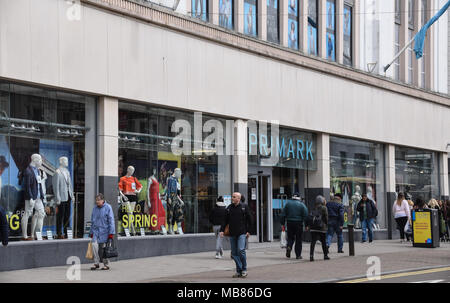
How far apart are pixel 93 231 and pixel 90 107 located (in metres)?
3.86

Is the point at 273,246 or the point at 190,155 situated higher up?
the point at 190,155

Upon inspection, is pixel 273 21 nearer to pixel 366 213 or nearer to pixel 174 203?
pixel 366 213

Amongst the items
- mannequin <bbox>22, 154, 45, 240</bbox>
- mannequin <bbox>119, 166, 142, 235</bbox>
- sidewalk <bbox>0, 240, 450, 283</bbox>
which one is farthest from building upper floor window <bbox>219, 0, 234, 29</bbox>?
mannequin <bbox>22, 154, 45, 240</bbox>

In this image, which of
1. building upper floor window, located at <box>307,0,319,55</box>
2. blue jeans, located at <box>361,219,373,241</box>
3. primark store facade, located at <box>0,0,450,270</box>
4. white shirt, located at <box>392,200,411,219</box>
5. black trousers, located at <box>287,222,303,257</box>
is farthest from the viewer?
building upper floor window, located at <box>307,0,319,55</box>

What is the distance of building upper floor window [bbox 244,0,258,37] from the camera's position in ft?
77.7

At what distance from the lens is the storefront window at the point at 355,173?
27609 mm

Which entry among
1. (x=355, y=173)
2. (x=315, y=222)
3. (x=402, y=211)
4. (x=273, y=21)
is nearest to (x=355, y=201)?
(x=355, y=173)

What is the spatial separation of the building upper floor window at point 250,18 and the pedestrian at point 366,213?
735cm

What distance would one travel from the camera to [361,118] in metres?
28.5

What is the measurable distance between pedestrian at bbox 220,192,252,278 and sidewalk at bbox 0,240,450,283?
11.5 inches

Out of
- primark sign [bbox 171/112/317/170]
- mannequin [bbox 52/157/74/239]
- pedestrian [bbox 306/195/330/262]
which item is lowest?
pedestrian [bbox 306/195/330/262]

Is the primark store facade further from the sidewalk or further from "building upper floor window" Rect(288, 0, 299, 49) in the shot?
the sidewalk

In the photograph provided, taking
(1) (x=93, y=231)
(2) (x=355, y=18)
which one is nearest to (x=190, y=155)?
(1) (x=93, y=231)

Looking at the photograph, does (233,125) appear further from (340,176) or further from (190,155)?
(340,176)
